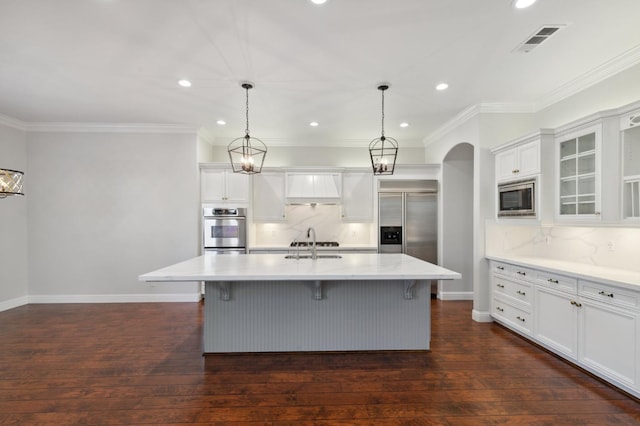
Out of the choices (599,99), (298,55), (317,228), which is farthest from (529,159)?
(317,228)

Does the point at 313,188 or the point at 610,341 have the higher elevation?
the point at 313,188

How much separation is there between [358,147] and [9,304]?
629cm

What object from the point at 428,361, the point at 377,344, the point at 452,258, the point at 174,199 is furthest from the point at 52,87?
the point at 452,258

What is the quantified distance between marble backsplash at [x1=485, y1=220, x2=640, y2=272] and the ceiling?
1593mm

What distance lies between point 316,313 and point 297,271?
0.70 meters

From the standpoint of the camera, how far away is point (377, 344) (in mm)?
3006

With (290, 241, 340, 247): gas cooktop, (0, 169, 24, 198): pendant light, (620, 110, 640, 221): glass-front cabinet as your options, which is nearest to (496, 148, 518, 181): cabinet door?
(620, 110, 640, 221): glass-front cabinet

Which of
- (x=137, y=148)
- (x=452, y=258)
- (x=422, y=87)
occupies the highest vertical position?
(x=422, y=87)

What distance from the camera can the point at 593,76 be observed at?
2.99m

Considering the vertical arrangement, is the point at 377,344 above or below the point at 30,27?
below

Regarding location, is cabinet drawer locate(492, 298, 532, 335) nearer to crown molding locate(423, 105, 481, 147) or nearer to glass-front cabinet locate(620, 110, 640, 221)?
glass-front cabinet locate(620, 110, 640, 221)

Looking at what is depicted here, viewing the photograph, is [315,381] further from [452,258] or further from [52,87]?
[52,87]

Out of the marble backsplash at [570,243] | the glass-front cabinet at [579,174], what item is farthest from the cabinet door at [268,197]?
the glass-front cabinet at [579,174]

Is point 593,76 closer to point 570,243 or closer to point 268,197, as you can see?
point 570,243
